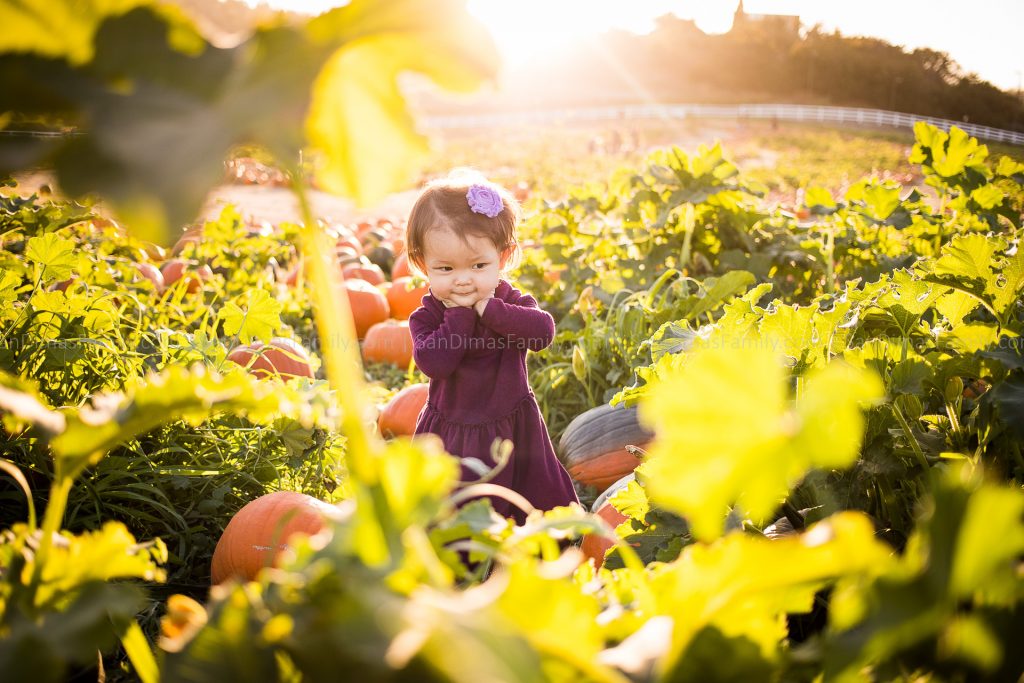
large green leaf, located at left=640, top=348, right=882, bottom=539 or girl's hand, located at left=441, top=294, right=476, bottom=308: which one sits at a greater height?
large green leaf, located at left=640, top=348, right=882, bottom=539

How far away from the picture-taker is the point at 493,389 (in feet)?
7.67

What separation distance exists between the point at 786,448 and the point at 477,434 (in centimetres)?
183

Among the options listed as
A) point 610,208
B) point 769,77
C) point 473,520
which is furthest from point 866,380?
point 769,77

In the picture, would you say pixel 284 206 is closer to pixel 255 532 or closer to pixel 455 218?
pixel 455 218

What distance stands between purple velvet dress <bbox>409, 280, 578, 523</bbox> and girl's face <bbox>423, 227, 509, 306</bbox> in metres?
0.06

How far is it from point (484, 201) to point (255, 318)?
3.10 feet

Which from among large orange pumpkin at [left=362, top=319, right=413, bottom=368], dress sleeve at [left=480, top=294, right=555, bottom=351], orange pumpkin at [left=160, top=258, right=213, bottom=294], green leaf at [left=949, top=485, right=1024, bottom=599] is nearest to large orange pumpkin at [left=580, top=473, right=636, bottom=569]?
dress sleeve at [left=480, top=294, right=555, bottom=351]

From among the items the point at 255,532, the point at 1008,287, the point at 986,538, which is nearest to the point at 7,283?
the point at 255,532

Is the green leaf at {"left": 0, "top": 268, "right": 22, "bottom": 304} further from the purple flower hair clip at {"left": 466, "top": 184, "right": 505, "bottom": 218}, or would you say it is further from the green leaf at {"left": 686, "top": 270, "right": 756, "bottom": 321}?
the green leaf at {"left": 686, "top": 270, "right": 756, "bottom": 321}

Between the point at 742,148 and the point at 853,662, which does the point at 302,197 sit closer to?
the point at 853,662

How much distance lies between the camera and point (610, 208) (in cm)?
429

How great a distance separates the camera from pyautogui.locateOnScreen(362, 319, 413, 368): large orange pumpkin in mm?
4043

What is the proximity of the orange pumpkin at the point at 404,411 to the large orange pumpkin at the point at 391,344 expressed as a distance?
3.08 feet

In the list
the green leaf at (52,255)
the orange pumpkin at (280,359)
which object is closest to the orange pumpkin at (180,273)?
the orange pumpkin at (280,359)
